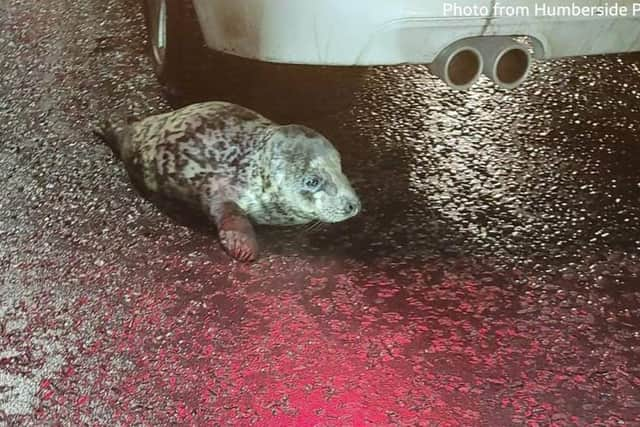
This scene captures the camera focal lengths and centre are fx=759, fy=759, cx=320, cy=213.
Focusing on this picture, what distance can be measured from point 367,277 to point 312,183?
40cm

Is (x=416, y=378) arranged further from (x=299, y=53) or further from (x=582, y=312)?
(x=299, y=53)

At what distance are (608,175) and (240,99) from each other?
4.99 ft

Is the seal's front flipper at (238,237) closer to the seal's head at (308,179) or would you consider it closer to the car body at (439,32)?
the seal's head at (308,179)

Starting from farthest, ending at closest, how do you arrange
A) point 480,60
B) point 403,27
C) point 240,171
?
point 240,171 → point 480,60 → point 403,27

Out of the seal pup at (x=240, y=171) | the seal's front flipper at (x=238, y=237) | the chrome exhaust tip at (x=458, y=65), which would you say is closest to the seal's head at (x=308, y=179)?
the seal pup at (x=240, y=171)

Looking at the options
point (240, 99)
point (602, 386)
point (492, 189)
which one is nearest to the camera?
point (602, 386)

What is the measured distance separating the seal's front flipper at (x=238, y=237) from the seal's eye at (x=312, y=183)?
219 mm

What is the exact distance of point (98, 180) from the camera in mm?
2965

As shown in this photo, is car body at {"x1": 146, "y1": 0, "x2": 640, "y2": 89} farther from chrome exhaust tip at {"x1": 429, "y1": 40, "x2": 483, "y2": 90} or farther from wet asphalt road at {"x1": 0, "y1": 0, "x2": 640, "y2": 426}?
wet asphalt road at {"x1": 0, "y1": 0, "x2": 640, "y2": 426}

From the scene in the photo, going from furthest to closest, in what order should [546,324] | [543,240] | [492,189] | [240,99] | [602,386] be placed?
[240,99], [492,189], [543,240], [546,324], [602,386]

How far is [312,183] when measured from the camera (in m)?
2.39

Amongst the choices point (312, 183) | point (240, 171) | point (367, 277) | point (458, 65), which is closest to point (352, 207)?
point (312, 183)

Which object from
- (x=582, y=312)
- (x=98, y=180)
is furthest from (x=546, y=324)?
(x=98, y=180)

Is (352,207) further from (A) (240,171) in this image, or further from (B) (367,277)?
(A) (240,171)
